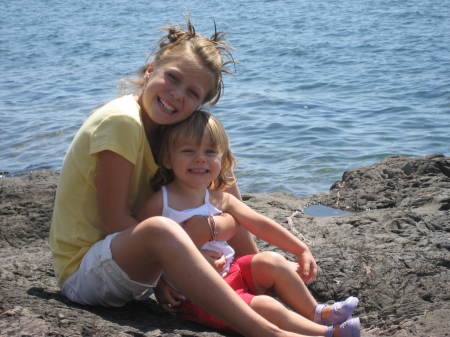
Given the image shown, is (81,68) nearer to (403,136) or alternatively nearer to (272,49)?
(272,49)

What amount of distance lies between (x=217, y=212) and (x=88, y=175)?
0.63 meters

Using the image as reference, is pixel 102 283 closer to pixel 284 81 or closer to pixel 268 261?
pixel 268 261

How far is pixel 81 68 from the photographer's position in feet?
46.7

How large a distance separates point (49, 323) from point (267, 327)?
32.5 inches

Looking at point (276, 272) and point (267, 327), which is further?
point (276, 272)

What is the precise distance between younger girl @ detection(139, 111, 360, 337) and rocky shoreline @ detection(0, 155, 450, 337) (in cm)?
24

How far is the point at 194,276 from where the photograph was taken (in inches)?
108

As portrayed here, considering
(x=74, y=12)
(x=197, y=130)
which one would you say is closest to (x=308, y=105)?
(x=197, y=130)

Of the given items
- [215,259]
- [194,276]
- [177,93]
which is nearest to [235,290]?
[215,259]

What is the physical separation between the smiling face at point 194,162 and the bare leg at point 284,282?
444mm

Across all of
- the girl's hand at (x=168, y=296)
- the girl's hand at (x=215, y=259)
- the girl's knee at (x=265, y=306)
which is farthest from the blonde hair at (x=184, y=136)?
the girl's knee at (x=265, y=306)

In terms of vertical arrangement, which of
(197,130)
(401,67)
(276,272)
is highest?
(197,130)

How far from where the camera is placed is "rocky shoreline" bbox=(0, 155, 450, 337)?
9.48 feet

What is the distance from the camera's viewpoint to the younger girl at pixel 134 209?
2.75 metres
